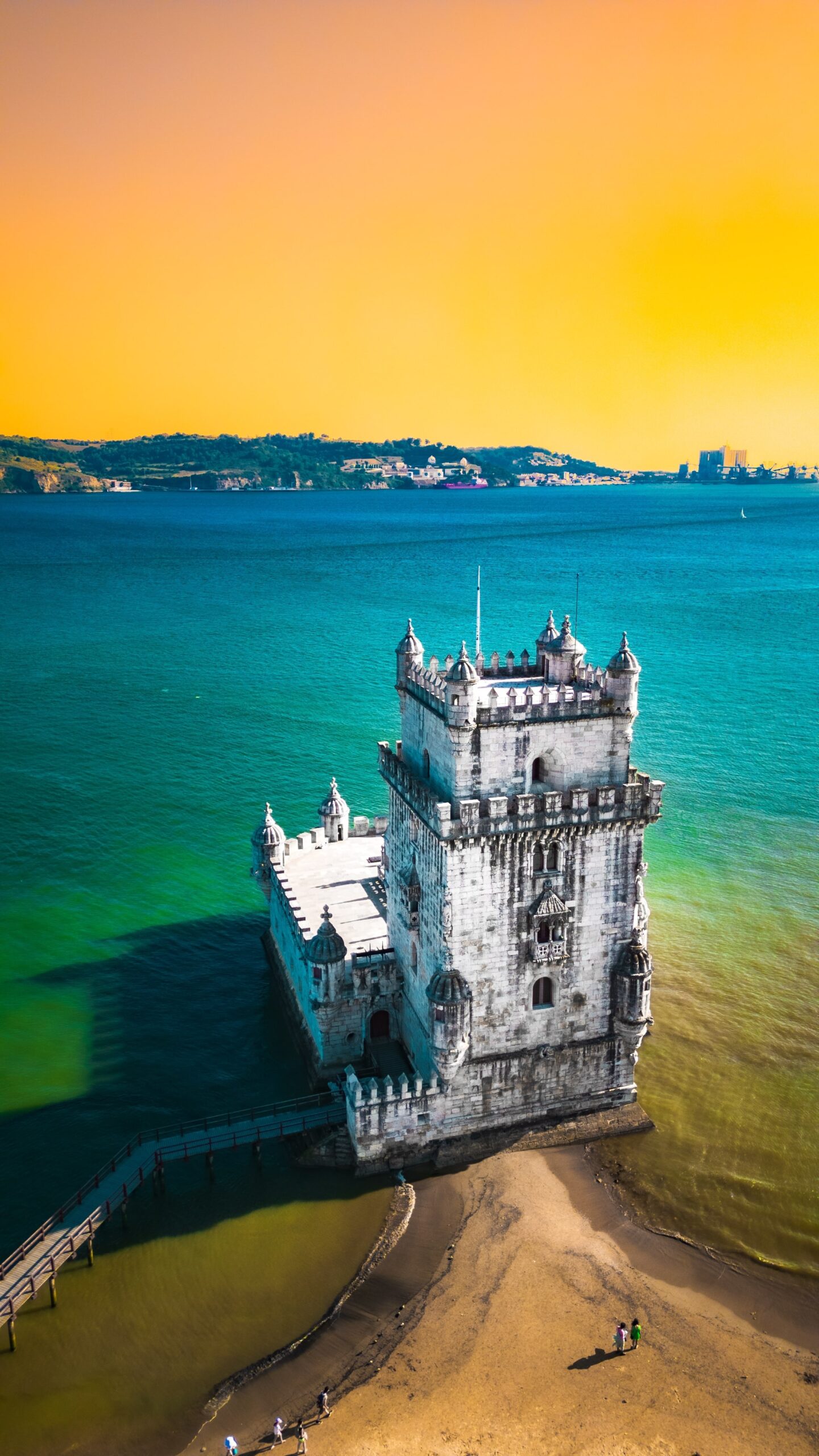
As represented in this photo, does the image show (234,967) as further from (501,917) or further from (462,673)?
(462,673)

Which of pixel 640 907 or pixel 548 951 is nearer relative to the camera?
pixel 548 951

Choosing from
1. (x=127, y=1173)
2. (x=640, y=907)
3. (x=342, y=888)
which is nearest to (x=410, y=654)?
(x=640, y=907)

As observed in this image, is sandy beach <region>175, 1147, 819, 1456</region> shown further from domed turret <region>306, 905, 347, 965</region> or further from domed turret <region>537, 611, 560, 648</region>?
domed turret <region>537, 611, 560, 648</region>

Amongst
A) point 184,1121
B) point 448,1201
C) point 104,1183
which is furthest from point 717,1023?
point 104,1183

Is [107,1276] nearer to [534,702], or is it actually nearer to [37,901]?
[534,702]

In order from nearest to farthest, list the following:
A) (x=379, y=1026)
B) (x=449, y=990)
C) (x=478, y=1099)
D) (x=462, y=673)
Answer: (x=462, y=673) → (x=449, y=990) → (x=478, y=1099) → (x=379, y=1026)

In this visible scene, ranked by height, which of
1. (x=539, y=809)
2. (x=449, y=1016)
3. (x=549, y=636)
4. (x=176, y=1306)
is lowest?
(x=176, y=1306)
